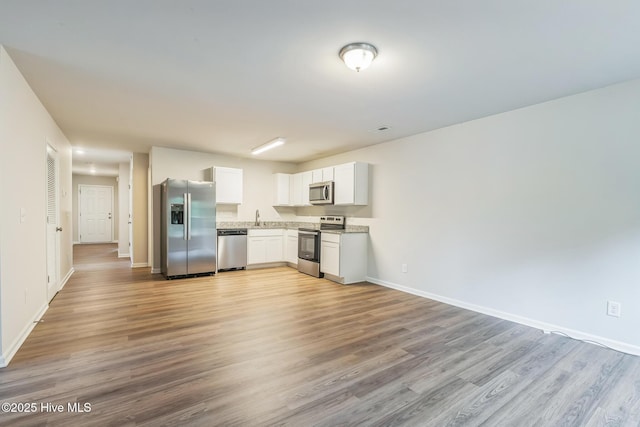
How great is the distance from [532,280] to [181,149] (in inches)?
239

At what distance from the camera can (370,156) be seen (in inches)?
216

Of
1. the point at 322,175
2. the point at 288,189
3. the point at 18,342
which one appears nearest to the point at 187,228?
the point at 288,189

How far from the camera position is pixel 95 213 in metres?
11.2

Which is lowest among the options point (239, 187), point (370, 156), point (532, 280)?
point (532, 280)

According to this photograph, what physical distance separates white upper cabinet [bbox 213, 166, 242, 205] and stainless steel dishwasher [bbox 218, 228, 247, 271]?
0.63 metres

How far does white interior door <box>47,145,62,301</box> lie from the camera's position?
396cm

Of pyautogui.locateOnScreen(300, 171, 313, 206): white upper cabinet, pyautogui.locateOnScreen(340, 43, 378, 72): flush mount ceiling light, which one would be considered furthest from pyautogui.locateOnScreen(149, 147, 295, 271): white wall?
pyautogui.locateOnScreen(340, 43, 378, 72): flush mount ceiling light

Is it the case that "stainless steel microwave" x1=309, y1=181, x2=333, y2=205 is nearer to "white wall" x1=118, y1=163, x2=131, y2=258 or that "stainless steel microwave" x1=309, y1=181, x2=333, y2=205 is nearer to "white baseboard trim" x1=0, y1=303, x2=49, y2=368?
"white baseboard trim" x1=0, y1=303, x2=49, y2=368

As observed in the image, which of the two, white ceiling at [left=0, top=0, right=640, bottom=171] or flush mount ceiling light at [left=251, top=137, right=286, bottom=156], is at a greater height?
white ceiling at [left=0, top=0, right=640, bottom=171]

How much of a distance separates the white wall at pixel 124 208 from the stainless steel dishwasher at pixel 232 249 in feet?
13.0

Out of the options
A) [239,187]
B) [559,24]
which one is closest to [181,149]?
[239,187]

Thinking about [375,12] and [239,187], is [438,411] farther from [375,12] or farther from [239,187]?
[239,187]

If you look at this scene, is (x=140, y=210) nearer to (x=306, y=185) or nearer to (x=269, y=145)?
(x=269, y=145)

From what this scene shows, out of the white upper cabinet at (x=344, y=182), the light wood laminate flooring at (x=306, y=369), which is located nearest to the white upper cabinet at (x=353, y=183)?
the white upper cabinet at (x=344, y=182)
